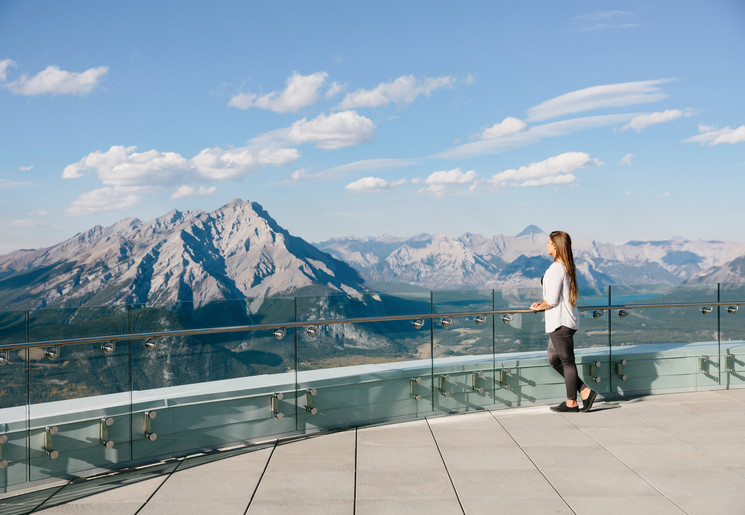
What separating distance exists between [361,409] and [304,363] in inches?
23.5

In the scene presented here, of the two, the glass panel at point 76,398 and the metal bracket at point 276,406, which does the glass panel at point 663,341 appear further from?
the glass panel at point 76,398

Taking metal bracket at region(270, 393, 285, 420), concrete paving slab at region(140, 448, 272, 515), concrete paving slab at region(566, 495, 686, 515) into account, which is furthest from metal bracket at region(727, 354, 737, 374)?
concrete paving slab at region(140, 448, 272, 515)

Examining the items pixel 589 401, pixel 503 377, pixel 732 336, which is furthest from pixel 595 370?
pixel 732 336

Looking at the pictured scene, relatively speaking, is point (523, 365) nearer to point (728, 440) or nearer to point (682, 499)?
point (728, 440)

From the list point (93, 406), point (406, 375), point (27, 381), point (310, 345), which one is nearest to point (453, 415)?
point (406, 375)

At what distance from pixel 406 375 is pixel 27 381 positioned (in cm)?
282

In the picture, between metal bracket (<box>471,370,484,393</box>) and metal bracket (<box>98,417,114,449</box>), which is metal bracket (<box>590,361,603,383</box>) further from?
metal bracket (<box>98,417,114,449</box>)

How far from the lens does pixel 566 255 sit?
5.25 metres

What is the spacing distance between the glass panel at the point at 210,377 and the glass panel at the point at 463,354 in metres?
1.35

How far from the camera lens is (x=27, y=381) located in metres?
3.95

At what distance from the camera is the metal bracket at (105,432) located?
4.08m

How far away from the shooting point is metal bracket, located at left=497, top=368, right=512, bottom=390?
223 inches

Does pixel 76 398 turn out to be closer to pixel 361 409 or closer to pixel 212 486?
pixel 212 486

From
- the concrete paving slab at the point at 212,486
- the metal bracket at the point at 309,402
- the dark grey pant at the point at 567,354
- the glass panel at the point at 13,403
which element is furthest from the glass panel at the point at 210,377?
the dark grey pant at the point at 567,354
